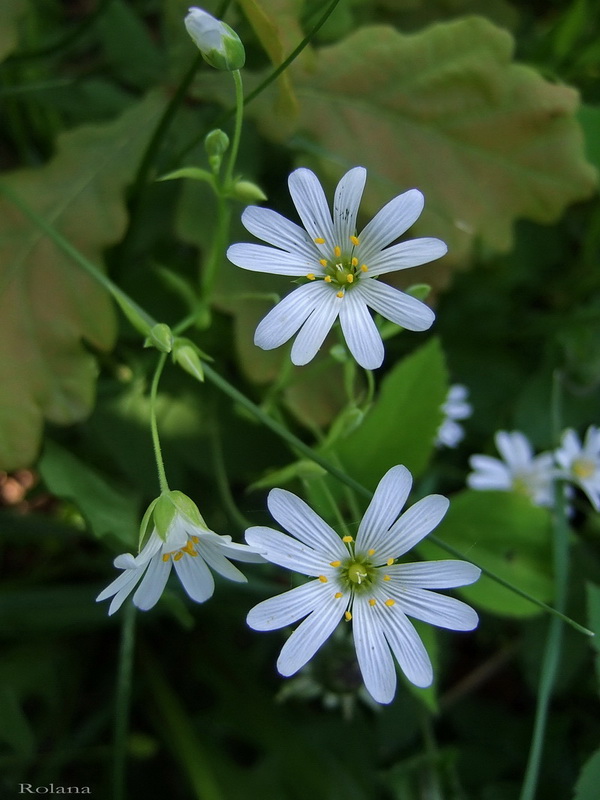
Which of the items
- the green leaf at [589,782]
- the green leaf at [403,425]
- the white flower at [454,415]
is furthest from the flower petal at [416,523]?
the white flower at [454,415]

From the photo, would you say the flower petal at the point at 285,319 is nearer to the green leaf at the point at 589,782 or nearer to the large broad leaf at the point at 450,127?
the large broad leaf at the point at 450,127

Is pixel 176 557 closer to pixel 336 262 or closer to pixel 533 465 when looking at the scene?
pixel 336 262

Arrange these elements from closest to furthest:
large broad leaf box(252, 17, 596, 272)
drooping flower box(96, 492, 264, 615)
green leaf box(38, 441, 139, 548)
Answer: drooping flower box(96, 492, 264, 615)
green leaf box(38, 441, 139, 548)
large broad leaf box(252, 17, 596, 272)

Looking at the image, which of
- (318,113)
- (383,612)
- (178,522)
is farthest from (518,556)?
(318,113)

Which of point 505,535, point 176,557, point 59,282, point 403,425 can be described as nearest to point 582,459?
point 505,535

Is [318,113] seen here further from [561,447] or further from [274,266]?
[561,447]

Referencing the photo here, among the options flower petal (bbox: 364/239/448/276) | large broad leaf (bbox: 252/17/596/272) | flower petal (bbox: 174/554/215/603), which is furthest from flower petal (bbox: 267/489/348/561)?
large broad leaf (bbox: 252/17/596/272)

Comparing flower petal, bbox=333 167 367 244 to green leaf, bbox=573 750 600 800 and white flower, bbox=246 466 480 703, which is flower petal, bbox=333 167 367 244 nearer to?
white flower, bbox=246 466 480 703
